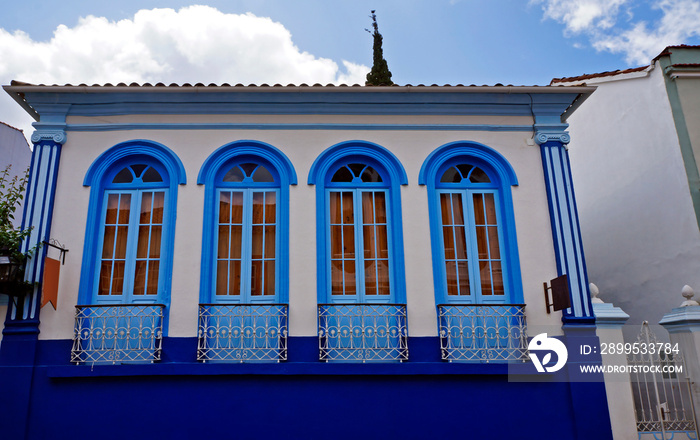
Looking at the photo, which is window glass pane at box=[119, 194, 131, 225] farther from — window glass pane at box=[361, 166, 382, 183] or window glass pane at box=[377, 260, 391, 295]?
window glass pane at box=[377, 260, 391, 295]

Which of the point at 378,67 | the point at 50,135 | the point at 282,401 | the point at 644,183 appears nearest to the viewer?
the point at 282,401

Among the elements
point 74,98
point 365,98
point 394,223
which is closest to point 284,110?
point 365,98

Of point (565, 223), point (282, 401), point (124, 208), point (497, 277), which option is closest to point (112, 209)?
point (124, 208)

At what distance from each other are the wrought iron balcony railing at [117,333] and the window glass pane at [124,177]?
6.00 feet

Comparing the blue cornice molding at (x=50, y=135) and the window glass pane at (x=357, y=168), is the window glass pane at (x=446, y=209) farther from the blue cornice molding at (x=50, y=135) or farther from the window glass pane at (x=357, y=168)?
the blue cornice molding at (x=50, y=135)

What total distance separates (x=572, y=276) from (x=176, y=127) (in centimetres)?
584

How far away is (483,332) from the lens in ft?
23.5

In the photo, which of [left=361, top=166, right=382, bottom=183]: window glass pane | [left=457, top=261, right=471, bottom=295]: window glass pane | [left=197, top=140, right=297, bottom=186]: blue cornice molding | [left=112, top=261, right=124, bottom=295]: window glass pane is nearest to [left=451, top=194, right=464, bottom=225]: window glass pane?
[left=457, top=261, right=471, bottom=295]: window glass pane

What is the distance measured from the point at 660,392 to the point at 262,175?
6.09m

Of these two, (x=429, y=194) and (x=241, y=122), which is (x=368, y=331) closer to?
(x=429, y=194)

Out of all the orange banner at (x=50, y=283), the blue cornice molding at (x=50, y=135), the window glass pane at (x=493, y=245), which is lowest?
the orange banner at (x=50, y=283)

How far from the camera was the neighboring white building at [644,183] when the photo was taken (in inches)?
352

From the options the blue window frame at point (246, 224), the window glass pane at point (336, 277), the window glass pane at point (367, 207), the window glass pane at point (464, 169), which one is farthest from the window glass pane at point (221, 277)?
the window glass pane at point (464, 169)

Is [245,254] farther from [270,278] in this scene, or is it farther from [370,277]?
[370,277]
